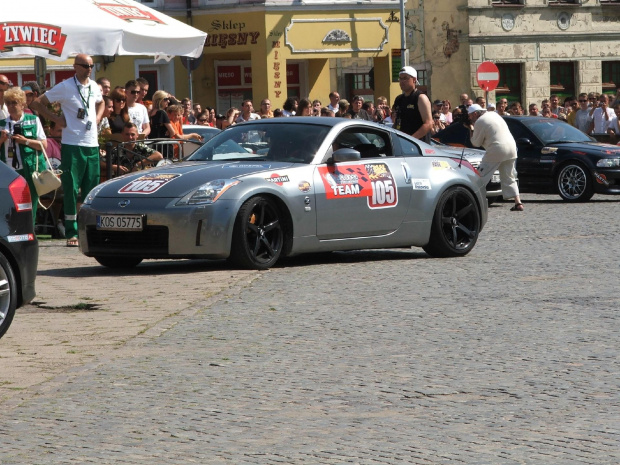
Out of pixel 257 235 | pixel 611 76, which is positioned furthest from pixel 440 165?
pixel 611 76

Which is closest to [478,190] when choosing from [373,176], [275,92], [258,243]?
[373,176]

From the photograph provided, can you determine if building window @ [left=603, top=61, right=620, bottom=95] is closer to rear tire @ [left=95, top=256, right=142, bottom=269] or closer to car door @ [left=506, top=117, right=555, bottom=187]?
car door @ [left=506, top=117, right=555, bottom=187]

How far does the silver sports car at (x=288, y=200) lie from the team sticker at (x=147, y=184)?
0.01 meters

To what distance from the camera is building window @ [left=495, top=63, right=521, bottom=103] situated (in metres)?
48.8

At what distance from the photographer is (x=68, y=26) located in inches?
669

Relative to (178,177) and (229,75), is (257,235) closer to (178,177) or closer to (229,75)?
(178,177)

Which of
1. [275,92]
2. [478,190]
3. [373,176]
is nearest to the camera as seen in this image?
[373,176]

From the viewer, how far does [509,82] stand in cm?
4912

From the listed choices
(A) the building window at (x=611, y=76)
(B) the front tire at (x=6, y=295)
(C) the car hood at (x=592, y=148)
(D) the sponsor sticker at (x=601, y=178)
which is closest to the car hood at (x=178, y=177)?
(B) the front tire at (x=6, y=295)

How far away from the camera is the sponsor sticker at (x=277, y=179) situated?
13.0 metres

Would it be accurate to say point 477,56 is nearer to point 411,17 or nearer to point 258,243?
point 411,17

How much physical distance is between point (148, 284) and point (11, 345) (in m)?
3.23

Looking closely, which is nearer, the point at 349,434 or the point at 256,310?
the point at 349,434

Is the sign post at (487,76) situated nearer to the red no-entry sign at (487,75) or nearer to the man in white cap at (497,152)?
the red no-entry sign at (487,75)
